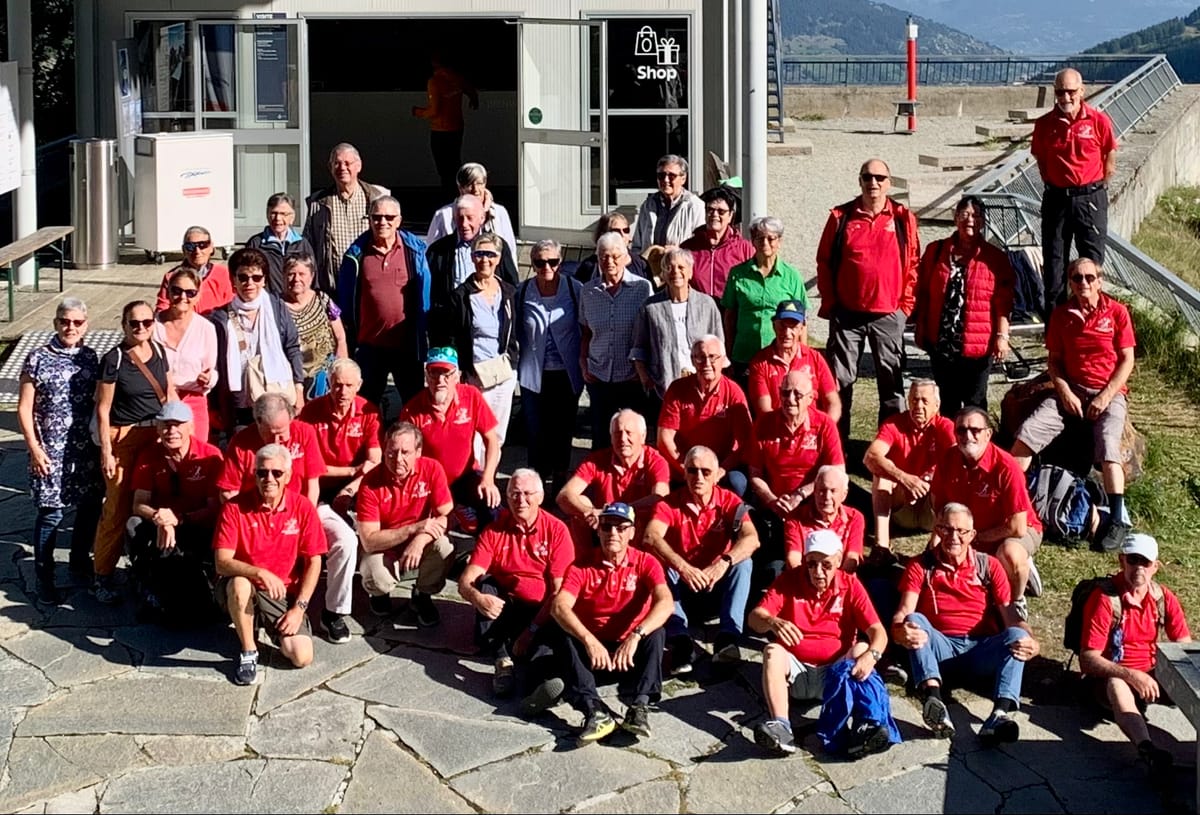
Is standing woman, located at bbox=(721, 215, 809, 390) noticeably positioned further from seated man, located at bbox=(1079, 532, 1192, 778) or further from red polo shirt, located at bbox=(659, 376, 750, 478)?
seated man, located at bbox=(1079, 532, 1192, 778)

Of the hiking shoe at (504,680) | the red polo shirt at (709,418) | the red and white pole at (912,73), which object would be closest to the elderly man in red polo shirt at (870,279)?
the red polo shirt at (709,418)

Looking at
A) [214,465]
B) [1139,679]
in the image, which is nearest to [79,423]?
[214,465]

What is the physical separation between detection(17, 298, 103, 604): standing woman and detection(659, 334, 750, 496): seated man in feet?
9.84

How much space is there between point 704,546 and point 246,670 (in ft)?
7.51

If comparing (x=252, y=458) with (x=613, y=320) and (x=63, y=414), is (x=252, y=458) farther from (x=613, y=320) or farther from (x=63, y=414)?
(x=613, y=320)

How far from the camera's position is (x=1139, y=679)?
792cm

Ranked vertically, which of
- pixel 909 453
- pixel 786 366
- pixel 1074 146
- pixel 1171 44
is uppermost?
pixel 1171 44

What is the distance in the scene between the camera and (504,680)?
828cm

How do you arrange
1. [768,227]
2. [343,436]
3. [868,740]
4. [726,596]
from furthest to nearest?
1. [768,227]
2. [343,436]
3. [726,596]
4. [868,740]

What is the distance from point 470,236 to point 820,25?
620 feet

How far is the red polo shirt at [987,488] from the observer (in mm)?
8922

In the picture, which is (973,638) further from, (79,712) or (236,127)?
(236,127)

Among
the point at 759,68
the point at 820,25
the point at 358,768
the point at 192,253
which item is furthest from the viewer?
the point at 820,25

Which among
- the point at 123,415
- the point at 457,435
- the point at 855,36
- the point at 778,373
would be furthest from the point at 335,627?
the point at 855,36
